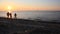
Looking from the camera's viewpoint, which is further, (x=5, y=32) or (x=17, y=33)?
(x=5, y=32)

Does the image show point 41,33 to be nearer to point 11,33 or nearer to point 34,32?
point 34,32

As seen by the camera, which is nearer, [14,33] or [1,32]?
[14,33]

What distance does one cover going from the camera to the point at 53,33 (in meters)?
16.9

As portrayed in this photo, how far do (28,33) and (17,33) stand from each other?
1.14 metres

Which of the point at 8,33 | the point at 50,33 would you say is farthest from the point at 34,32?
the point at 8,33

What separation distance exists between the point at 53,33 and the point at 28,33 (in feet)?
9.38

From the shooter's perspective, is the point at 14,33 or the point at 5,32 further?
the point at 5,32

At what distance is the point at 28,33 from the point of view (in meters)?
15.9

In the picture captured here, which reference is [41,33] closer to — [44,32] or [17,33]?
[44,32]

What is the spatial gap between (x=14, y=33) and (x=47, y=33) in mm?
3389

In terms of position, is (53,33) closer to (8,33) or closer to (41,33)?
(41,33)

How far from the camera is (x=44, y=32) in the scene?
16656 millimetres

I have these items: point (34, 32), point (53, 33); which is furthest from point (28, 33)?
point (53, 33)

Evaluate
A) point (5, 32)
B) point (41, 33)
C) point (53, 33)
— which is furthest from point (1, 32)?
point (53, 33)
